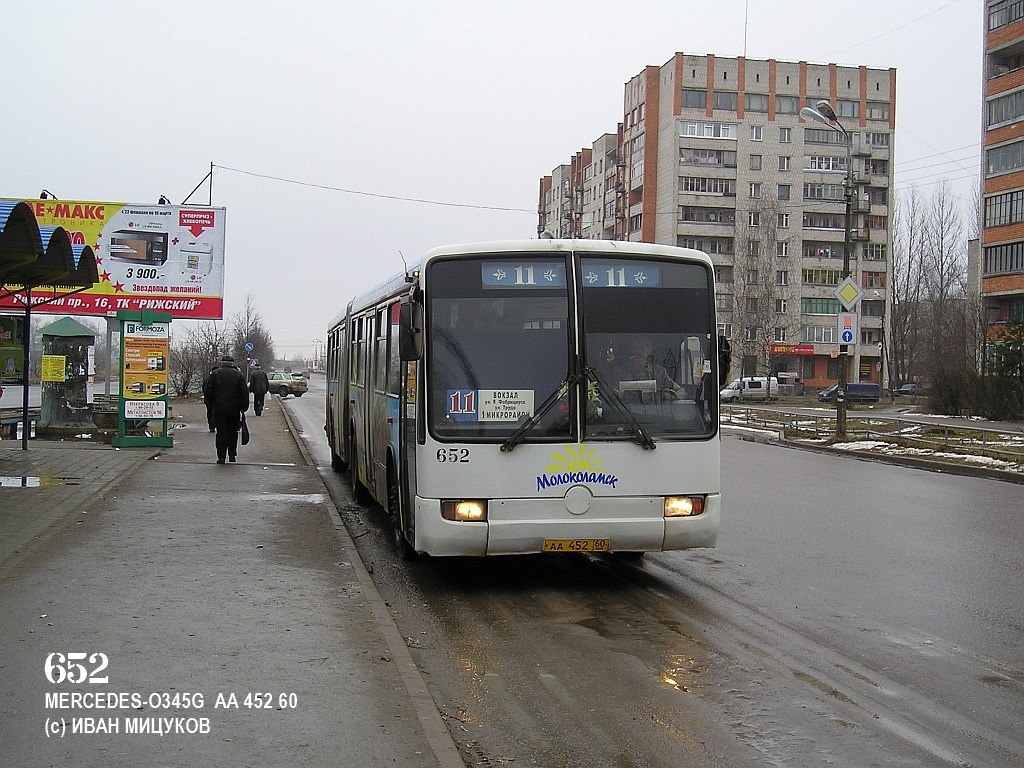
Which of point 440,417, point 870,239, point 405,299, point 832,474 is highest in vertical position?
point 870,239

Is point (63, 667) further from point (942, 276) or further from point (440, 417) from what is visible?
point (942, 276)

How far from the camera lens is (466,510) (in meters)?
8.52

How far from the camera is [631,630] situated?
7.64 meters

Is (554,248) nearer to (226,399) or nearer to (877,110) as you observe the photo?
(226,399)

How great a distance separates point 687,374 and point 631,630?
2323mm

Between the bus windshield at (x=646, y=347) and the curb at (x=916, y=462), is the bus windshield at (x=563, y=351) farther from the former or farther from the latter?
the curb at (x=916, y=462)

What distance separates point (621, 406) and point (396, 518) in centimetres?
281

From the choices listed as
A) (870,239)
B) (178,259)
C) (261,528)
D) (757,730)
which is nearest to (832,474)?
(261,528)

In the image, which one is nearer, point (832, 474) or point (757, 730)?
point (757, 730)

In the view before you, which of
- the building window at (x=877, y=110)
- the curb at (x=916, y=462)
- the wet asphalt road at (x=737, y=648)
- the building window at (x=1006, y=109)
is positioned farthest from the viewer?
the building window at (x=877, y=110)

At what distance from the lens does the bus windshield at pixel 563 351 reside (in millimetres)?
8672

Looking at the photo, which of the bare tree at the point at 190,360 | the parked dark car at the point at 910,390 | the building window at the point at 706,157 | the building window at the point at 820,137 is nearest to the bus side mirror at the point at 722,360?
the bare tree at the point at 190,360

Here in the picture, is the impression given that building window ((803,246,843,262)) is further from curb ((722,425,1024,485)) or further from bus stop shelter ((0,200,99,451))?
bus stop shelter ((0,200,99,451))

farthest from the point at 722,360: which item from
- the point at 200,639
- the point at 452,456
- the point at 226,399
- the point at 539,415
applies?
the point at 226,399
